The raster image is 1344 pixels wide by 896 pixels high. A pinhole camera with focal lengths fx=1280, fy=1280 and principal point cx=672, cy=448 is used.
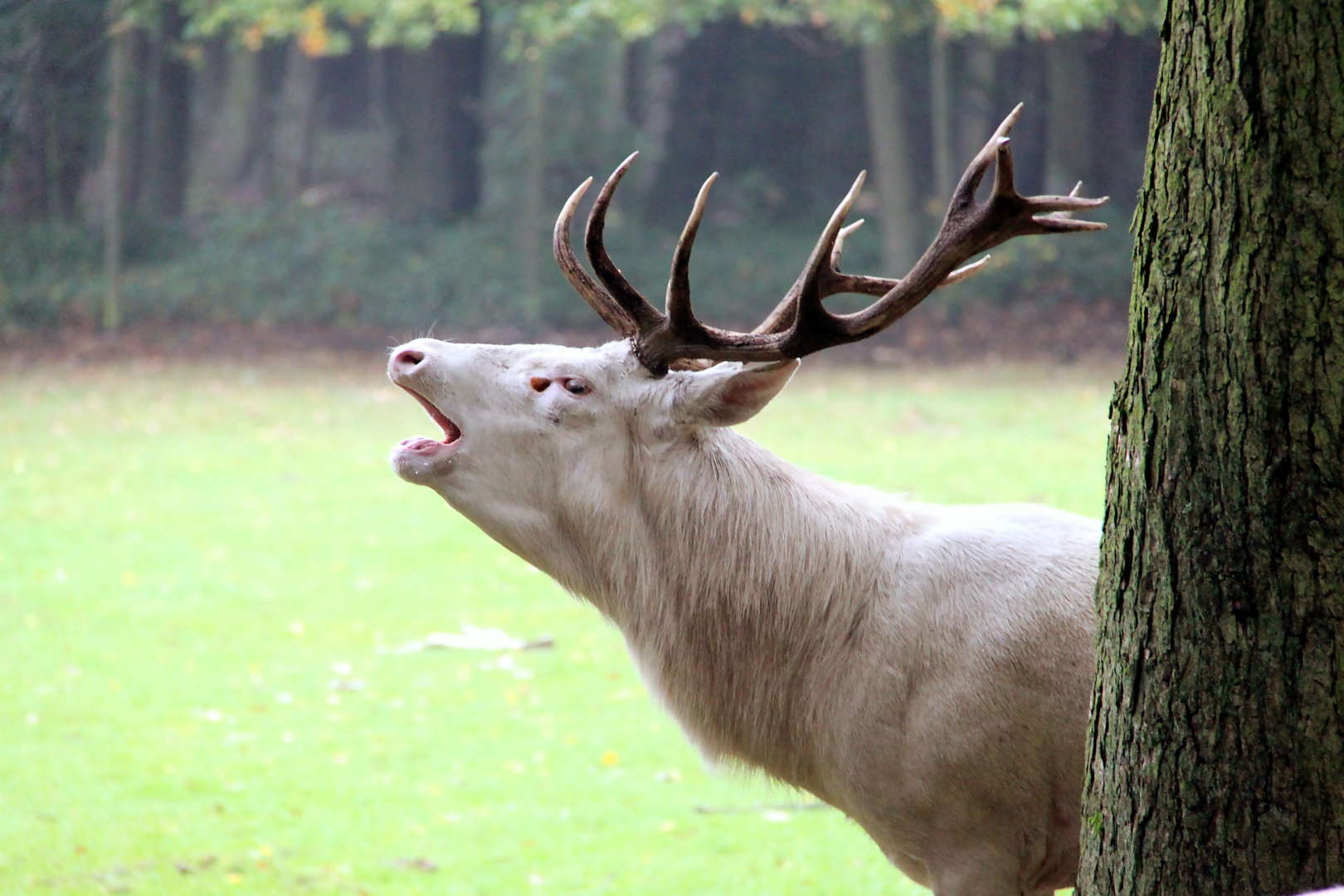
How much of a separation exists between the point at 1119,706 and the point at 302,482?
35.3ft

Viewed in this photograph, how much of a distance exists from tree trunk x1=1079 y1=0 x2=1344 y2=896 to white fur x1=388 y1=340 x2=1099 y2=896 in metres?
0.79

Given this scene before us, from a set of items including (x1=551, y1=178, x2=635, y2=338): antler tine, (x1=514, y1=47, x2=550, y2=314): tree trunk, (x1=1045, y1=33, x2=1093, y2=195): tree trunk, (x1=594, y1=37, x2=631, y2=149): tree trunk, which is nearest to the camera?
(x1=551, y1=178, x2=635, y2=338): antler tine

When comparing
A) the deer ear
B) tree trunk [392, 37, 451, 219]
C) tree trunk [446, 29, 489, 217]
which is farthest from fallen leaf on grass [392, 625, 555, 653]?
tree trunk [446, 29, 489, 217]

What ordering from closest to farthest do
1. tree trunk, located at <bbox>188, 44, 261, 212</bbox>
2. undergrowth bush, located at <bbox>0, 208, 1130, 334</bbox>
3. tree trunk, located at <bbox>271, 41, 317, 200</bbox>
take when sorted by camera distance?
undergrowth bush, located at <bbox>0, 208, 1130, 334</bbox> < tree trunk, located at <bbox>188, 44, 261, 212</bbox> < tree trunk, located at <bbox>271, 41, 317, 200</bbox>

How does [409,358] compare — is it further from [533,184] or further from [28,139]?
[533,184]

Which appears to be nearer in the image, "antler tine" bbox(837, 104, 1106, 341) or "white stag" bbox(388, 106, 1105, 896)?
"antler tine" bbox(837, 104, 1106, 341)

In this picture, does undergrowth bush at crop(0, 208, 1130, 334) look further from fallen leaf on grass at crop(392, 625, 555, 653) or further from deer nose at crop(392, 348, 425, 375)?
deer nose at crop(392, 348, 425, 375)

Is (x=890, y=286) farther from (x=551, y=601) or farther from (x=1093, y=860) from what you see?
(x=551, y=601)

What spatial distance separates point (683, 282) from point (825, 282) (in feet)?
1.47

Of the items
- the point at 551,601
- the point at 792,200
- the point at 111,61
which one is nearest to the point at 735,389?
the point at 551,601

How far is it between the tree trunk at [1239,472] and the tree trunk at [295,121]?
83.3 feet

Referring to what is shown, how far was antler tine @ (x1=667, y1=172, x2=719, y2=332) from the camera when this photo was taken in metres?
3.48

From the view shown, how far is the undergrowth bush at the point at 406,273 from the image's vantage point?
1975 centimetres

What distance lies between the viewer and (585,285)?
4031mm
